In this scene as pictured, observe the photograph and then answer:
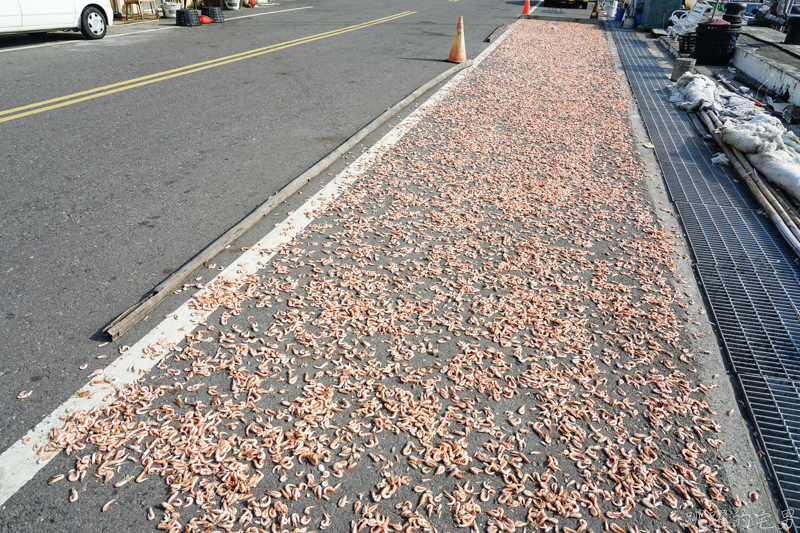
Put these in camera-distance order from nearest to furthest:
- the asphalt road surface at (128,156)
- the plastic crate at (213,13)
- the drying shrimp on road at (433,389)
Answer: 1. the drying shrimp on road at (433,389)
2. the asphalt road surface at (128,156)
3. the plastic crate at (213,13)

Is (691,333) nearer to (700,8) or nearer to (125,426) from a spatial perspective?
(125,426)

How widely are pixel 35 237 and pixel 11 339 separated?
4.80 ft

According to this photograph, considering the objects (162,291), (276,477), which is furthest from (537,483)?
(162,291)

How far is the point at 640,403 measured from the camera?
3074mm

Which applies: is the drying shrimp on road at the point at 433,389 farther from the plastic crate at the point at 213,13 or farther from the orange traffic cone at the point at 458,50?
the plastic crate at the point at 213,13

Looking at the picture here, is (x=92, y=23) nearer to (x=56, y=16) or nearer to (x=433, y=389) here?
(x=56, y=16)

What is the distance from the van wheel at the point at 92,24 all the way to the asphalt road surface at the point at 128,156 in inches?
13.6

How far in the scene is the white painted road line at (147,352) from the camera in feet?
8.35

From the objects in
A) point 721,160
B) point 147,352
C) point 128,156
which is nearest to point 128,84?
point 128,156

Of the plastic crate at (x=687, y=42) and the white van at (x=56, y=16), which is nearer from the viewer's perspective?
the white van at (x=56, y=16)

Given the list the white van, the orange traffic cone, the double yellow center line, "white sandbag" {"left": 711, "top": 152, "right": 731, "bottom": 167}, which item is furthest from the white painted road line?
the white van

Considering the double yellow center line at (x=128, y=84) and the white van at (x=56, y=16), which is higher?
the white van at (x=56, y=16)

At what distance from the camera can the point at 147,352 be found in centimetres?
327

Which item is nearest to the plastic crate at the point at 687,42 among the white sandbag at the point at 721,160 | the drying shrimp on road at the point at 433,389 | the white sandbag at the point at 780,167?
the white sandbag at the point at 721,160
